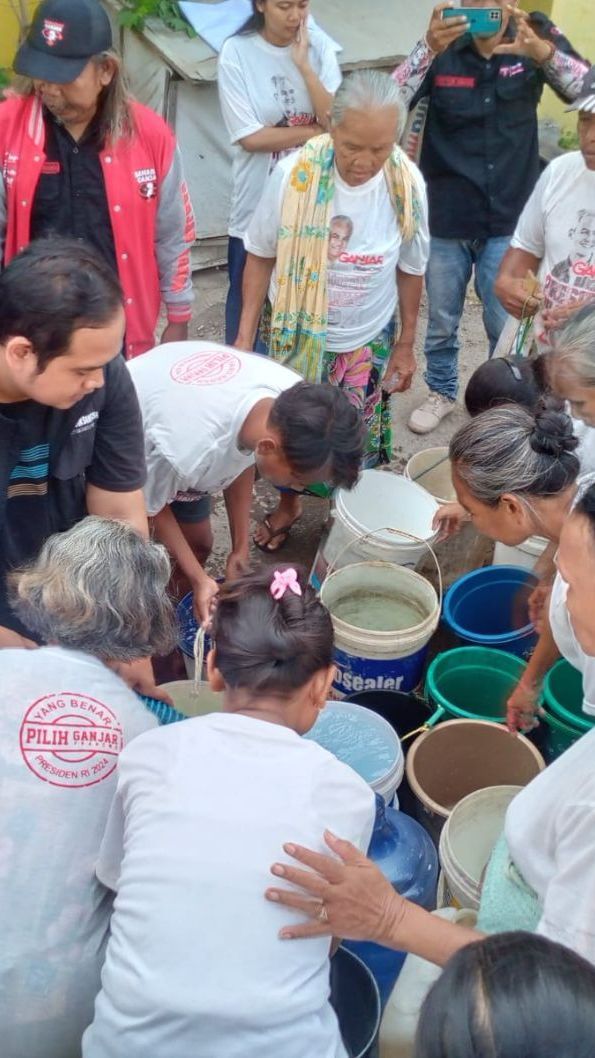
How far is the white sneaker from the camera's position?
5098mm

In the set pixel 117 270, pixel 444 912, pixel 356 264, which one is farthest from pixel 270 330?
pixel 444 912

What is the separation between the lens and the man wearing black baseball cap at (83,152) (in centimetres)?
304

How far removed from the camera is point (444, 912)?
2350mm

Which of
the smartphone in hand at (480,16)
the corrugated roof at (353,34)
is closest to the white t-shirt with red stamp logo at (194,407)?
the smartphone in hand at (480,16)

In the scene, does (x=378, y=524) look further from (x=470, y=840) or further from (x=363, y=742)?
(x=470, y=840)

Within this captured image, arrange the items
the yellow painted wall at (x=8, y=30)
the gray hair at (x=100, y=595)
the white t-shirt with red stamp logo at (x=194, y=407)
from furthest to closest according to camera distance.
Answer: the yellow painted wall at (x=8, y=30)
the white t-shirt with red stamp logo at (x=194, y=407)
the gray hair at (x=100, y=595)

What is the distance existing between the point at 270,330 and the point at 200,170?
2.61 metres

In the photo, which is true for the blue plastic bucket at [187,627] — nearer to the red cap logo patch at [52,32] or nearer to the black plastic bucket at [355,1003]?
the black plastic bucket at [355,1003]

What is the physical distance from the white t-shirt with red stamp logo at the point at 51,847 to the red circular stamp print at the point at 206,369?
4.18 ft

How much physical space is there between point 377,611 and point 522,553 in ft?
2.00

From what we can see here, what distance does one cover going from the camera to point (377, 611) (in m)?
3.66

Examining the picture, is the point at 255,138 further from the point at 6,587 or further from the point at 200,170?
the point at 6,587

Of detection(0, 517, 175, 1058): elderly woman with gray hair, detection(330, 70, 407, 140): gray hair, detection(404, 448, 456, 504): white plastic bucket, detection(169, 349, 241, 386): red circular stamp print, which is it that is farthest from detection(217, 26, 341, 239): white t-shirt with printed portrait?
detection(0, 517, 175, 1058): elderly woman with gray hair

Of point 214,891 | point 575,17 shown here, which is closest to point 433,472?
point 214,891
